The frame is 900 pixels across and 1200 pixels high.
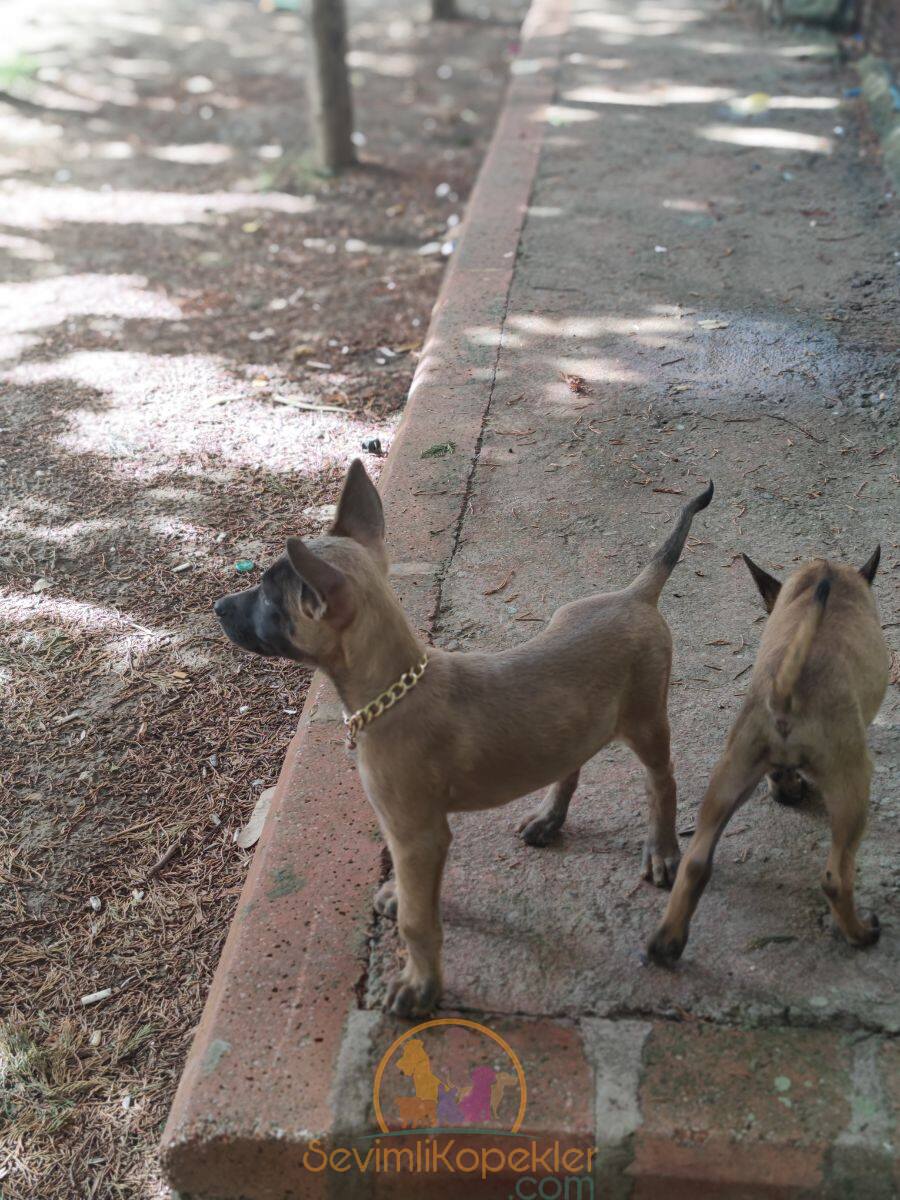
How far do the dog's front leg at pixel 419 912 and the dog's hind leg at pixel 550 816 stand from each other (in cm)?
57

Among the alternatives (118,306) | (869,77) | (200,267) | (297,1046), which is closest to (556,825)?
(297,1046)

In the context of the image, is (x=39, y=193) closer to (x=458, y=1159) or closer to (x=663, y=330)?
(x=663, y=330)

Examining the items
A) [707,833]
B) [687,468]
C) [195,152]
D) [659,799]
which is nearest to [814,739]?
[707,833]

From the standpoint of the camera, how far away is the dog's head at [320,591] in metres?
2.57

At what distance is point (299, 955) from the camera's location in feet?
9.61

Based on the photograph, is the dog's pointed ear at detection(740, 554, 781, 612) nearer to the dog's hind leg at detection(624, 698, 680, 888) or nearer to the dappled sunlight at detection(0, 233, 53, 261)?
the dog's hind leg at detection(624, 698, 680, 888)

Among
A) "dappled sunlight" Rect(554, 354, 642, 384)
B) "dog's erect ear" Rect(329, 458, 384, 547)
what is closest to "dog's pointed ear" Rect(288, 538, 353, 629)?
"dog's erect ear" Rect(329, 458, 384, 547)

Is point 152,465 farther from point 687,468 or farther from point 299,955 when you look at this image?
point 299,955

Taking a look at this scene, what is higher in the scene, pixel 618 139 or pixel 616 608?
pixel 616 608

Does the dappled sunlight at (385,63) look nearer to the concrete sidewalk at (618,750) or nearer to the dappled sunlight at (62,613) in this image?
the concrete sidewalk at (618,750)

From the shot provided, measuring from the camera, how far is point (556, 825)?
3270 millimetres

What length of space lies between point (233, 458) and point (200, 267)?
109 inches

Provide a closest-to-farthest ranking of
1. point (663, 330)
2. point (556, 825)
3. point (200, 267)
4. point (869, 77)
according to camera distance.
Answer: point (556, 825) < point (663, 330) < point (200, 267) < point (869, 77)

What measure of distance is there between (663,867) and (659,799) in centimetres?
20
